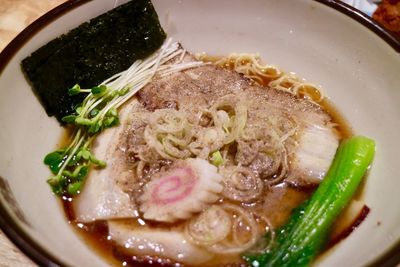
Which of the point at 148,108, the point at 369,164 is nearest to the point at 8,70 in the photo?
the point at 148,108

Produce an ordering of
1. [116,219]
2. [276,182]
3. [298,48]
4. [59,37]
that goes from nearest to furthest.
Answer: [116,219], [276,182], [59,37], [298,48]

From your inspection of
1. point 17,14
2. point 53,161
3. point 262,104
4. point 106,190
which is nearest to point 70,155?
point 53,161

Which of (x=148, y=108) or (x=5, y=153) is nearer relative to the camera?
(x=5, y=153)

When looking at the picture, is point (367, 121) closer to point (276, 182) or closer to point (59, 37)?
point (276, 182)

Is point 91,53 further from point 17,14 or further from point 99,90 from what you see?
point 17,14

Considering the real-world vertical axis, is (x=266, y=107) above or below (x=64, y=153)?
above
